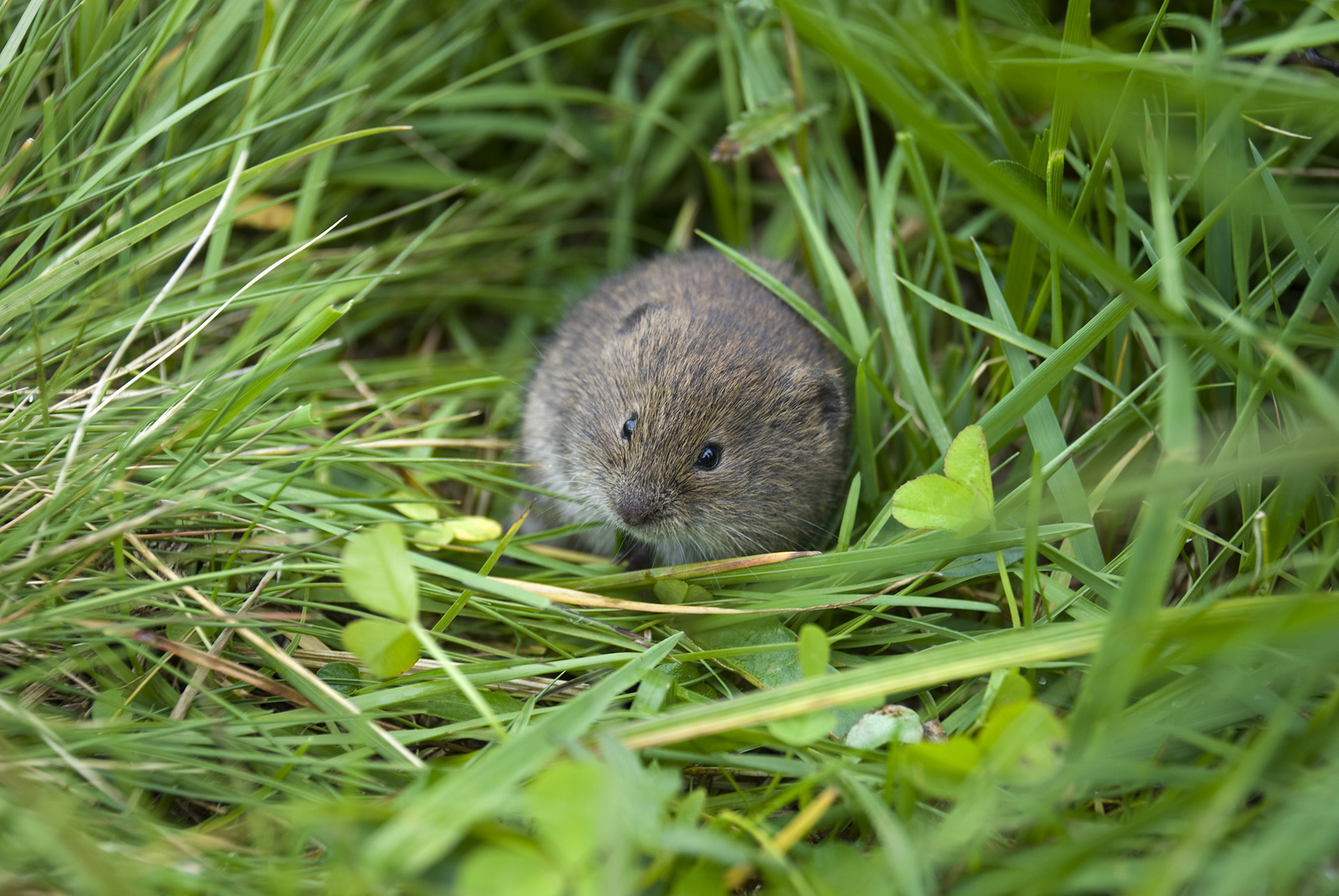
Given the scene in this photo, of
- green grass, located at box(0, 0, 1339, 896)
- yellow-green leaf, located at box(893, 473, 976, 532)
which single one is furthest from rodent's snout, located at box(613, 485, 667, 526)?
yellow-green leaf, located at box(893, 473, 976, 532)

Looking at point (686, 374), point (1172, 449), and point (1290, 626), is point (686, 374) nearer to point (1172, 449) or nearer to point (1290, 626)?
point (1172, 449)

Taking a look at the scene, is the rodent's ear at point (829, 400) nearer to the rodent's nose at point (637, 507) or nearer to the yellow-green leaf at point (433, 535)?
the rodent's nose at point (637, 507)

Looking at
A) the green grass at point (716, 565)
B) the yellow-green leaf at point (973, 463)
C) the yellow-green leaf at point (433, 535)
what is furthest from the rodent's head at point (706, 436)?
the yellow-green leaf at point (973, 463)

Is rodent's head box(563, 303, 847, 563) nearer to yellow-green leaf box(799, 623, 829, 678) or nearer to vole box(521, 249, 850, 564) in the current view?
vole box(521, 249, 850, 564)

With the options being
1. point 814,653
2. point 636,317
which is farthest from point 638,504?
point 814,653

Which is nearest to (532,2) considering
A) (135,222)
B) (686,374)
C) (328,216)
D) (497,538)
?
(328,216)

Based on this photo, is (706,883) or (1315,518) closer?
(706,883)
